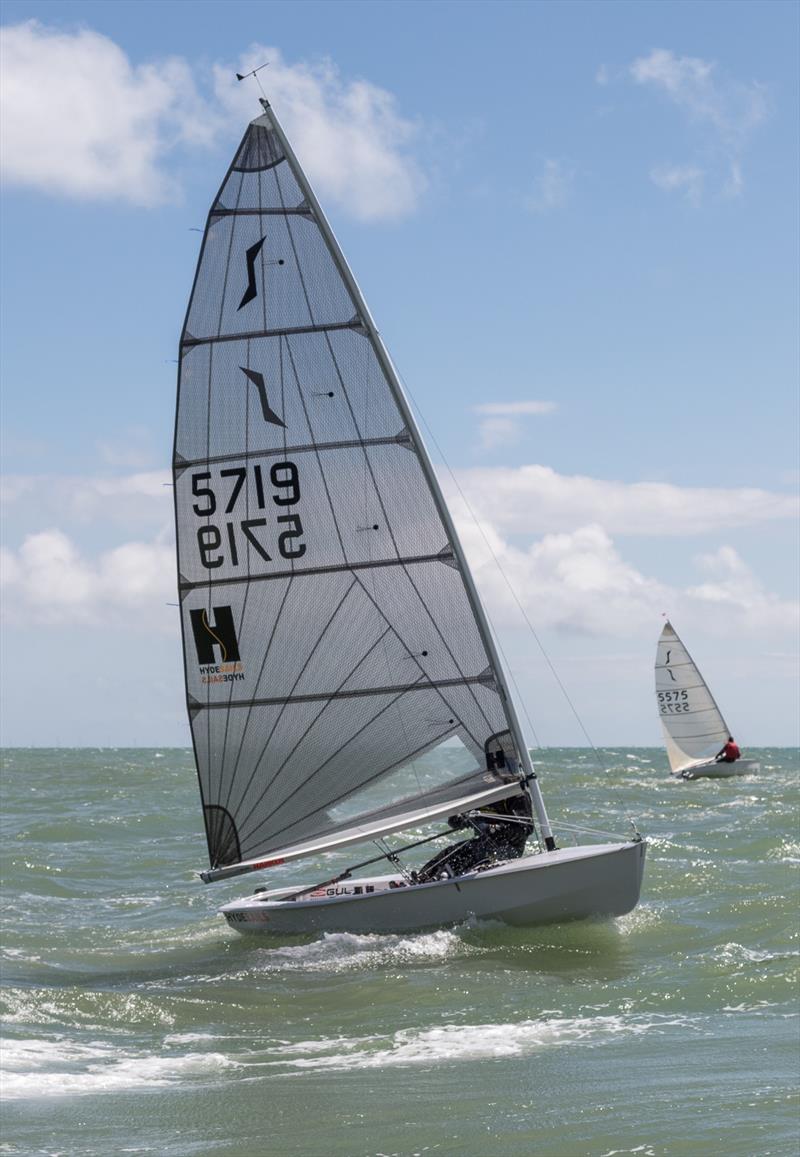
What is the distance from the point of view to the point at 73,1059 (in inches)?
400

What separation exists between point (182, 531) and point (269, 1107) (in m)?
7.18

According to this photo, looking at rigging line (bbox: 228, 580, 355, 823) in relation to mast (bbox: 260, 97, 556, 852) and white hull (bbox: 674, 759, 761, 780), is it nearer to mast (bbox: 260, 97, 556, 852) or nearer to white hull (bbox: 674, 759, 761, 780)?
mast (bbox: 260, 97, 556, 852)

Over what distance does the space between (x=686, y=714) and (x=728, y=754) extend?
72.6 inches

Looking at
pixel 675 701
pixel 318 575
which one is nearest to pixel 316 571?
pixel 318 575

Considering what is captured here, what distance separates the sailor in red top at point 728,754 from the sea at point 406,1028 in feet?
84.3

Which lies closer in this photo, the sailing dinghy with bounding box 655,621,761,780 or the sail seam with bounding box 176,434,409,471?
the sail seam with bounding box 176,434,409,471

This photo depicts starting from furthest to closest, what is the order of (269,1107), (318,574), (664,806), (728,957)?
1. (664,806)
2. (318,574)
3. (728,957)
4. (269,1107)

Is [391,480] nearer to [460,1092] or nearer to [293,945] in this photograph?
[293,945]

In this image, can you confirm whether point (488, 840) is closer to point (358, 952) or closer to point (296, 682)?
point (358, 952)

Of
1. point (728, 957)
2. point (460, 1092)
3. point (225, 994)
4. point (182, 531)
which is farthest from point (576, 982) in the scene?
point (182, 531)

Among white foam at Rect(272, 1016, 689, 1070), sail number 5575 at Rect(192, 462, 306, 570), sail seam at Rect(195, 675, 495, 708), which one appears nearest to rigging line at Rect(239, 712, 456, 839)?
sail seam at Rect(195, 675, 495, 708)

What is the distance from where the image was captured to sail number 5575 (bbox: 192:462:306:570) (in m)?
14.2

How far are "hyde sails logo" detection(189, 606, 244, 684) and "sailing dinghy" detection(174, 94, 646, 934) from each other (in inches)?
0.8

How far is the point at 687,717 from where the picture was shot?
46.4 metres
